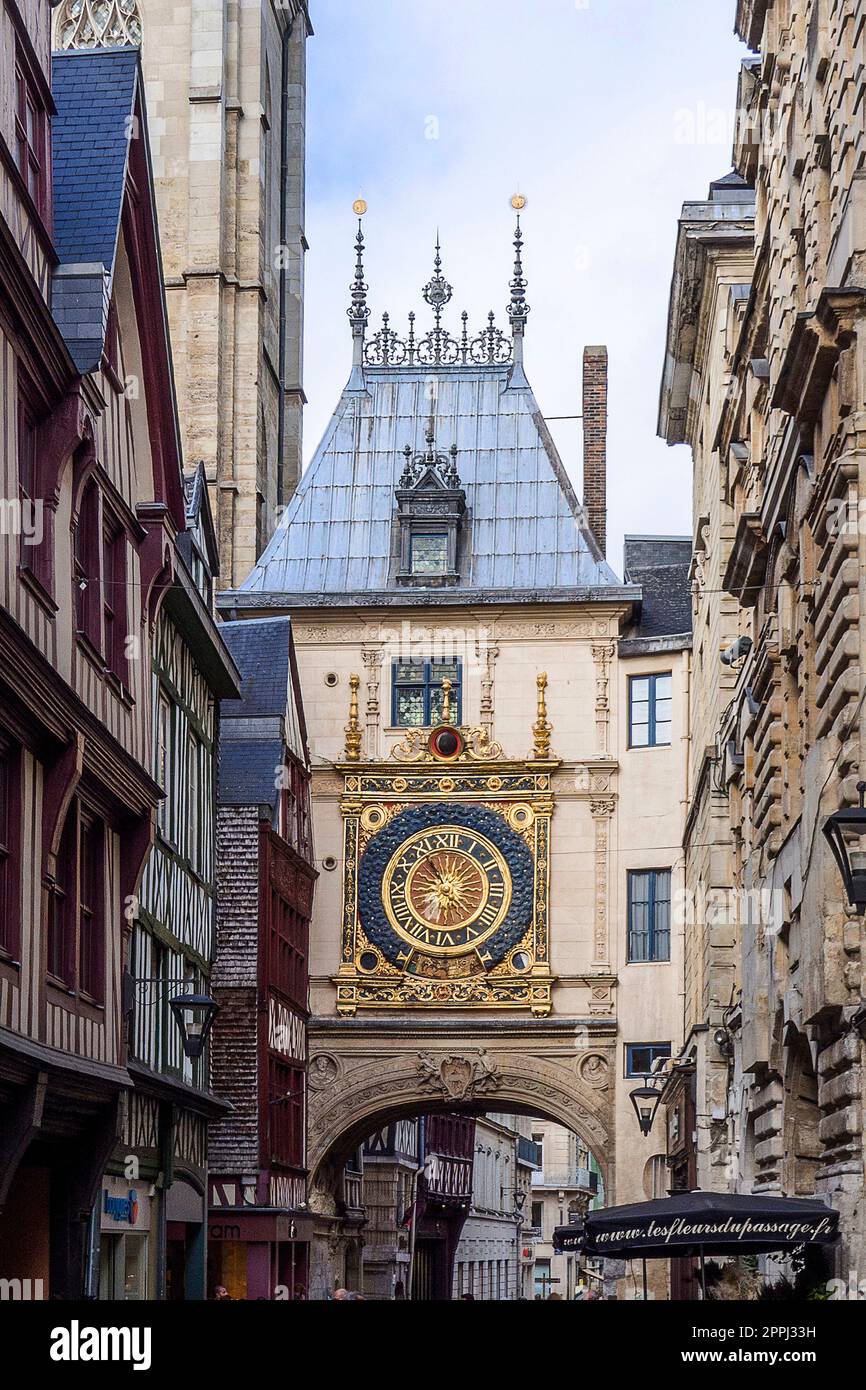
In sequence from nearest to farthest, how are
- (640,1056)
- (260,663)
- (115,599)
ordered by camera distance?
1. (115,599)
2. (260,663)
3. (640,1056)

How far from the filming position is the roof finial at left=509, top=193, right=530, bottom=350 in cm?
4309

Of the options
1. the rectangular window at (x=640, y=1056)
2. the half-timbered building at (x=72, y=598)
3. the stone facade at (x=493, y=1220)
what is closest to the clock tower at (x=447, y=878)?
the rectangular window at (x=640, y=1056)

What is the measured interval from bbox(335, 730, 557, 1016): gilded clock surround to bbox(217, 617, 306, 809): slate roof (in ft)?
9.40

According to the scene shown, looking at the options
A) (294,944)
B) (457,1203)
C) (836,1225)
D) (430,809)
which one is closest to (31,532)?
(836,1225)

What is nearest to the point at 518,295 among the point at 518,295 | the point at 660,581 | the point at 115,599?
the point at 518,295

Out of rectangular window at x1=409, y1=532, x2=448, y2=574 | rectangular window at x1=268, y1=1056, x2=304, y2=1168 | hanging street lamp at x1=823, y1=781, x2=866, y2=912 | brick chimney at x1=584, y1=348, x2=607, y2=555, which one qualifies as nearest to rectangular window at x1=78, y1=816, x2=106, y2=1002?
hanging street lamp at x1=823, y1=781, x2=866, y2=912

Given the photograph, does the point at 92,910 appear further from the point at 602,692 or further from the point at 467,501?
the point at 467,501

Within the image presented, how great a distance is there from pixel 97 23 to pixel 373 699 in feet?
62.9

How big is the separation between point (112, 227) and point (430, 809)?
2082 centimetres

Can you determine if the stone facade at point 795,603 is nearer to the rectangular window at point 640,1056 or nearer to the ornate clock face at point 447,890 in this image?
the rectangular window at point 640,1056

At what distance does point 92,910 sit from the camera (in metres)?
19.1

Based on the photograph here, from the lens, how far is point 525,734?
39.2 meters

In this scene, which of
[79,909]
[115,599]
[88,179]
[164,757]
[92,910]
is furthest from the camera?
[164,757]
